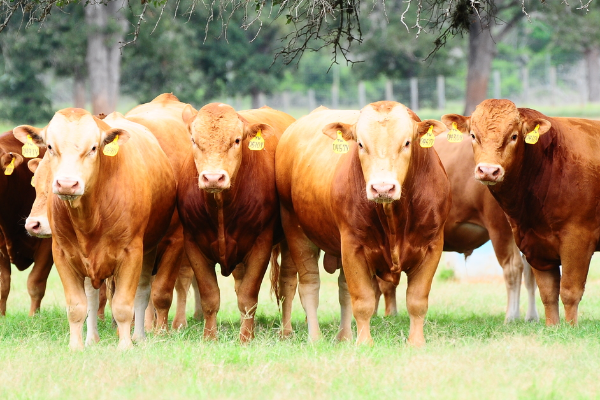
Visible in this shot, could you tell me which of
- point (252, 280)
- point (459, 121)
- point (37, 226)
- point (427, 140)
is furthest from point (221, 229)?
point (459, 121)

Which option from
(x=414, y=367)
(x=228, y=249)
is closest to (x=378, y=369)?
(x=414, y=367)

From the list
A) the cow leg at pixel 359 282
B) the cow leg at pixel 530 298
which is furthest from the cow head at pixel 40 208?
the cow leg at pixel 530 298

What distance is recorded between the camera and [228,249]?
25.7 ft

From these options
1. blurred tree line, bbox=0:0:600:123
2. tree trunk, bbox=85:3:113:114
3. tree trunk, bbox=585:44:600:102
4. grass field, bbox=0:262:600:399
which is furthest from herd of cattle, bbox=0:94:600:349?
tree trunk, bbox=585:44:600:102

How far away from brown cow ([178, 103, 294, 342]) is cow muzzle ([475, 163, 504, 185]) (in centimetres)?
179

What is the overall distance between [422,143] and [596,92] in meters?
35.6

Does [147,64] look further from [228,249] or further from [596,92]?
[228,249]

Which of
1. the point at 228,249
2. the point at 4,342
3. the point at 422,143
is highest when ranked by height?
the point at 422,143

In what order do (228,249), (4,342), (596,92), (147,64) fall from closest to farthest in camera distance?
1. (4,342)
2. (228,249)
3. (147,64)
4. (596,92)

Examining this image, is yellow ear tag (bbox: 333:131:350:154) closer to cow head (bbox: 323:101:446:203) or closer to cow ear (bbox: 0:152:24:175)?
cow head (bbox: 323:101:446:203)

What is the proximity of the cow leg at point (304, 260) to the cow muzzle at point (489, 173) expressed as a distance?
5.75ft

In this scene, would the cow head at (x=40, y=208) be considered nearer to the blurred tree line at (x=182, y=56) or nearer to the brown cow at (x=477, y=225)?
the brown cow at (x=477, y=225)

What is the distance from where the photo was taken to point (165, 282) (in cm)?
820

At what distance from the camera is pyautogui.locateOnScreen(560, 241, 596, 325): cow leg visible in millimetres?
7898
